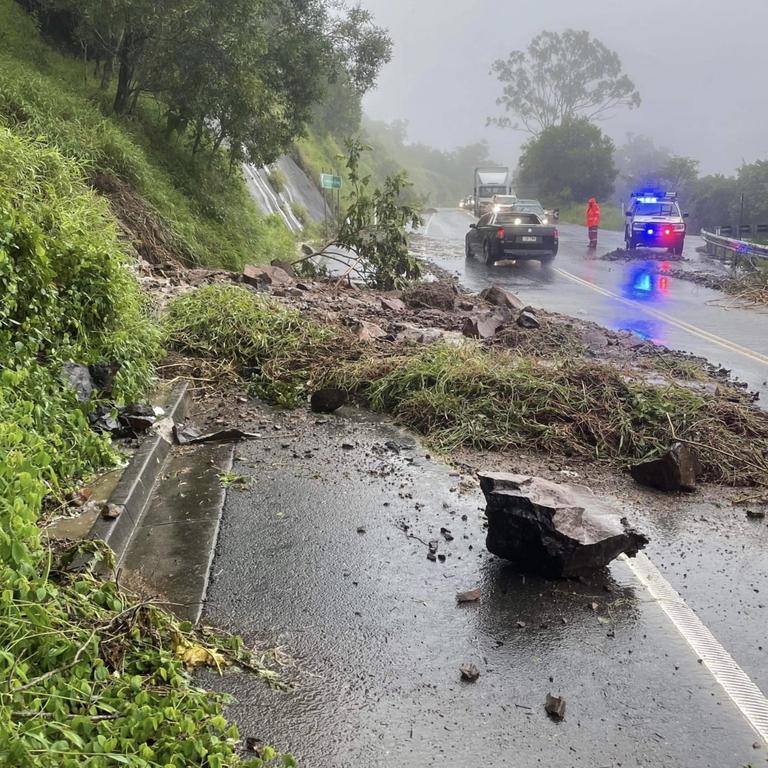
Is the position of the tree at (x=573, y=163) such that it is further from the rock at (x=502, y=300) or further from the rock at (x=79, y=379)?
the rock at (x=79, y=379)

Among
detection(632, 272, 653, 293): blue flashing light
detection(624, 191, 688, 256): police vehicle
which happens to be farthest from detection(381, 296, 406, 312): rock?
detection(624, 191, 688, 256): police vehicle

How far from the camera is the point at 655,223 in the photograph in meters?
27.9

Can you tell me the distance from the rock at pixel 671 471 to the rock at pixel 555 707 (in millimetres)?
3029

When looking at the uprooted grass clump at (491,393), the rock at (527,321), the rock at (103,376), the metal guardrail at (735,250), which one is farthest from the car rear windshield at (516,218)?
the rock at (103,376)

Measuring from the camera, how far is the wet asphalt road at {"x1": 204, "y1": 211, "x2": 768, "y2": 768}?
305 cm

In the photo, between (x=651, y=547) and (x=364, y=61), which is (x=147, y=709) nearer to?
(x=651, y=547)

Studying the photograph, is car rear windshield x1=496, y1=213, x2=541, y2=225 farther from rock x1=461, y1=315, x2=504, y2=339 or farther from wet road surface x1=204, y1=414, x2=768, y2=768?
wet road surface x1=204, y1=414, x2=768, y2=768

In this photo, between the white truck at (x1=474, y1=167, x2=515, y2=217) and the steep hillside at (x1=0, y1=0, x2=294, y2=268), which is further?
the white truck at (x1=474, y1=167, x2=515, y2=217)

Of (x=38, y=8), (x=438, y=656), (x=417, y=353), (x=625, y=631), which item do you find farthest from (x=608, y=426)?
(x=38, y=8)

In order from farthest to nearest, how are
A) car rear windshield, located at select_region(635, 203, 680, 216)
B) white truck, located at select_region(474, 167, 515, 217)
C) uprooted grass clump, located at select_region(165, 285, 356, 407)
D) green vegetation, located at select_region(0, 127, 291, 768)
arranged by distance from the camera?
1. white truck, located at select_region(474, 167, 515, 217)
2. car rear windshield, located at select_region(635, 203, 680, 216)
3. uprooted grass clump, located at select_region(165, 285, 356, 407)
4. green vegetation, located at select_region(0, 127, 291, 768)

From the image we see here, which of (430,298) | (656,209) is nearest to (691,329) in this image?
(430,298)

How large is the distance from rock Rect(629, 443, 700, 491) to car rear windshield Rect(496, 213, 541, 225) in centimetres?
1959

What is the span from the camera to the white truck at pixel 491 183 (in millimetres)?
52969

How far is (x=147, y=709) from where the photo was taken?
263cm
